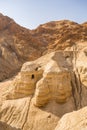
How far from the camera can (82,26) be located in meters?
56.6

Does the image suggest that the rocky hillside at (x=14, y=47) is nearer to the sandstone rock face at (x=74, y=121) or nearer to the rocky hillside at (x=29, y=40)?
the rocky hillside at (x=29, y=40)

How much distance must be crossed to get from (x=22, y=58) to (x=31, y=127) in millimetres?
28517

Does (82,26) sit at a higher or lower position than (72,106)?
higher

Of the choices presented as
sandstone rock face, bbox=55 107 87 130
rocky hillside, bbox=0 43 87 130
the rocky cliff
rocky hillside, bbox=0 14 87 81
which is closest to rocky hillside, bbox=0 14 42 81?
rocky hillside, bbox=0 14 87 81

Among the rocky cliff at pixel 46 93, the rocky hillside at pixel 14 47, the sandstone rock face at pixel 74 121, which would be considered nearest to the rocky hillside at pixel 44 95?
the rocky cliff at pixel 46 93

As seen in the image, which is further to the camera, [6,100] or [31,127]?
[6,100]

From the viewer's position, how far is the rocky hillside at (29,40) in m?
46.8

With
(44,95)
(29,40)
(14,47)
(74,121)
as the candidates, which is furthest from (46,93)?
(29,40)

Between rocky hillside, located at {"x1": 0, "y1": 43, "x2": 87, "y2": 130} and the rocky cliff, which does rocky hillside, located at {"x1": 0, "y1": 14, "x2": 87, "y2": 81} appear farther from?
rocky hillside, located at {"x1": 0, "y1": 43, "x2": 87, "y2": 130}

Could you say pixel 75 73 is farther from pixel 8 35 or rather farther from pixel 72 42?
pixel 8 35

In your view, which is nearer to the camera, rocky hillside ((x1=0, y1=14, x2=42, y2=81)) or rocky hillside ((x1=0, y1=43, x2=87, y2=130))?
rocky hillside ((x1=0, y1=43, x2=87, y2=130))

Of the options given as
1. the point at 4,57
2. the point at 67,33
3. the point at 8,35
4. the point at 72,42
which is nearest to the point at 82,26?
the point at 67,33

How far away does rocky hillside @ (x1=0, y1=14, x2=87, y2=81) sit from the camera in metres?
46.8

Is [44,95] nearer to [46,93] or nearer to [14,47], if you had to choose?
[46,93]
